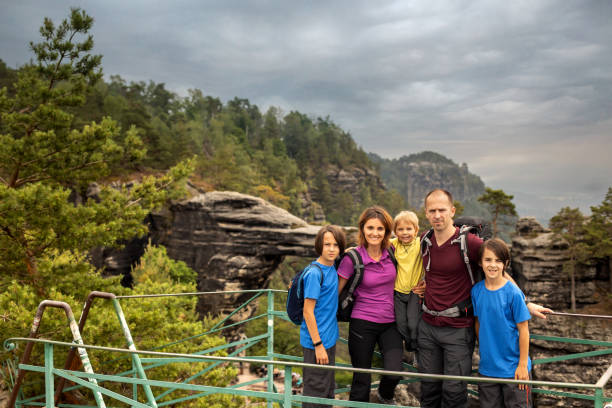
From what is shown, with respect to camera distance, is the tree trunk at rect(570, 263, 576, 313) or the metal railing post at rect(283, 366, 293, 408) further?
the tree trunk at rect(570, 263, 576, 313)

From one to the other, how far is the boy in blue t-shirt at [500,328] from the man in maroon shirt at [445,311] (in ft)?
0.40

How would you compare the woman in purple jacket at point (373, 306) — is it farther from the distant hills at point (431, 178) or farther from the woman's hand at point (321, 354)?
the distant hills at point (431, 178)

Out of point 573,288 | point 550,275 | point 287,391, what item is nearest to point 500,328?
point 287,391

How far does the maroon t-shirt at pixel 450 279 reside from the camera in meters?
2.66

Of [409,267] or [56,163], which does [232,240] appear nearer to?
[56,163]

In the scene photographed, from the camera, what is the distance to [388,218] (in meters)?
2.90

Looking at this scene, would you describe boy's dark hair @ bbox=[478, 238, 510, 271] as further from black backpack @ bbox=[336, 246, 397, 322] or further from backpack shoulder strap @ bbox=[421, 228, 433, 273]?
black backpack @ bbox=[336, 246, 397, 322]

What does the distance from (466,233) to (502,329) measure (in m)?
0.67

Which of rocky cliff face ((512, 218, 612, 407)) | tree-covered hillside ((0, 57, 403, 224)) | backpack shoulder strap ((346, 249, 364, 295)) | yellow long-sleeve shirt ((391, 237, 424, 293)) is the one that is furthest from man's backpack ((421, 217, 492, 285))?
tree-covered hillside ((0, 57, 403, 224))

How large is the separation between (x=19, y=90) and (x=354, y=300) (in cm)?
886

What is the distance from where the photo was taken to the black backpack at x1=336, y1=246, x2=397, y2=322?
2.87 meters

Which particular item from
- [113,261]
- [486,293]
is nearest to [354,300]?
[486,293]

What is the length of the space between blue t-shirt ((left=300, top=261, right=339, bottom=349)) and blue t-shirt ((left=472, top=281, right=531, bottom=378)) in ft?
3.35

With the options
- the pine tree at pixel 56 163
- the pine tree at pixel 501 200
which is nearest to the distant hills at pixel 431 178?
the pine tree at pixel 501 200
